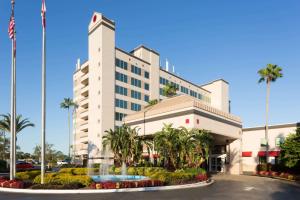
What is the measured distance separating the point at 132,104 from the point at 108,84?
8802mm

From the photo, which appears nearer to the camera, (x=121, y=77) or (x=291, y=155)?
(x=291, y=155)

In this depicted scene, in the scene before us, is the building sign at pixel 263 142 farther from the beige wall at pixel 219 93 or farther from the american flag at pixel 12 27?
the beige wall at pixel 219 93

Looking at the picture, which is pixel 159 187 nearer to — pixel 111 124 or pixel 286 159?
pixel 286 159

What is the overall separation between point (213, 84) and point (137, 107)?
36902 mm

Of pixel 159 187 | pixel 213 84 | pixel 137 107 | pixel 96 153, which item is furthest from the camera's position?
→ pixel 213 84

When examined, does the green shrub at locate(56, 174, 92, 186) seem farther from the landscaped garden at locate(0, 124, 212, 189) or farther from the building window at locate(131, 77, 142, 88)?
the building window at locate(131, 77, 142, 88)

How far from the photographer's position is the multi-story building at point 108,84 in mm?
62562

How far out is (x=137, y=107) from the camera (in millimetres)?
70562

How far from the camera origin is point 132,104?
69.5 meters

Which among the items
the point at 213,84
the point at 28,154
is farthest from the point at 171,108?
the point at 28,154

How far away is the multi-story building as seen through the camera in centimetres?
6256

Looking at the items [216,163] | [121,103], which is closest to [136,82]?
[121,103]

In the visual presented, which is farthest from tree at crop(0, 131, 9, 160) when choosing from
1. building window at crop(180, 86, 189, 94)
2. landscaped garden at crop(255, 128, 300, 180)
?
landscaped garden at crop(255, 128, 300, 180)

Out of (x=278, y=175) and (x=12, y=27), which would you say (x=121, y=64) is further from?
(x=12, y=27)
